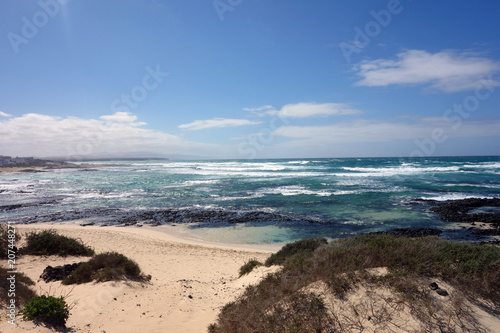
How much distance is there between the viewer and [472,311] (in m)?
4.48

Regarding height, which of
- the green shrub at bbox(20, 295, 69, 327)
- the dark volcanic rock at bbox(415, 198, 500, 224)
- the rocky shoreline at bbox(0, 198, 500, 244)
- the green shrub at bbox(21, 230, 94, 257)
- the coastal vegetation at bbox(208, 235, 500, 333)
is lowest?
the rocky shoreline at bbox(0, 198, 500, 244)

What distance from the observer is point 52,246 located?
1066cm

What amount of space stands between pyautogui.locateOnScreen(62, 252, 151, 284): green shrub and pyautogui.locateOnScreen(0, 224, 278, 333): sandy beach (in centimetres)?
27

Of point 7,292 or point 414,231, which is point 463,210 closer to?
point 414,231

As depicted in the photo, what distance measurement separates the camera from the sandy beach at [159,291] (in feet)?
19.4

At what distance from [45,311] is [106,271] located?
9.56ft

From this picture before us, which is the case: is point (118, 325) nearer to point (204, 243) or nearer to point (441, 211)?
point (204, 243)

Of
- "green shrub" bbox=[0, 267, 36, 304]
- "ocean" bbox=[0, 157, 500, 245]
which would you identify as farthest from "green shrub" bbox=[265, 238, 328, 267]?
"green shrub" bbox=[0, 267, 36, 304]

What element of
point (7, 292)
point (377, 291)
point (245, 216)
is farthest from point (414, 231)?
point (7, 292)

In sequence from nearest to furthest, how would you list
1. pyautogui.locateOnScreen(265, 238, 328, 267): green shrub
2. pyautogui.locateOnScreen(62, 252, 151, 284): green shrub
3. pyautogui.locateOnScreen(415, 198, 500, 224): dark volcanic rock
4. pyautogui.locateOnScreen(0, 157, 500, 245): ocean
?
pyautogui.locateOnScreen(62, 252, 151, 284): green shrub, pyautogui.locateOnScreen(265, 238, 328, 267): green shrub, pyautogui.locateOnScreen(0, 157, 500, 245): ocean, pyautogui.locateOnScreen(415, 198, 500, 224): dark volcanic rock

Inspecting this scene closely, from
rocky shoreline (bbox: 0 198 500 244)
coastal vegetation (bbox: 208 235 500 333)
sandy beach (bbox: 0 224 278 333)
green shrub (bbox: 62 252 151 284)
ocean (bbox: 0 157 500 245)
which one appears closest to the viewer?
coastal vegetation (bbox: 208 235 500 333)

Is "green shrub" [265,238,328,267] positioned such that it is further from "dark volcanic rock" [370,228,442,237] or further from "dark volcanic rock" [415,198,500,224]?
"dark volcanic rock" [415,198,500,224]

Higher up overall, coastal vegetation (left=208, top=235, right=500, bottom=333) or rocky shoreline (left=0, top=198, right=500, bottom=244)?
coastal vegetation (left=208, top=235, right=500, bottom=333)

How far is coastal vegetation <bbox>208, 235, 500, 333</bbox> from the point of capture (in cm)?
439
